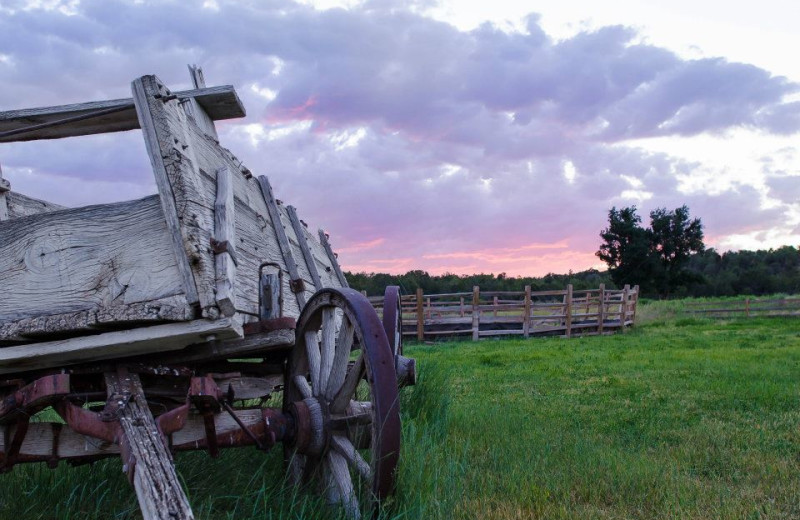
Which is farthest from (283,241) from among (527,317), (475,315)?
(527,317)

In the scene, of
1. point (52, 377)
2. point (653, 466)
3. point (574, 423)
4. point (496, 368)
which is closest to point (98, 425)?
point (52, 377)

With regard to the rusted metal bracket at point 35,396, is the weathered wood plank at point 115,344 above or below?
above

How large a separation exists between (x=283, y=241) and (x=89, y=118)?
1216mm

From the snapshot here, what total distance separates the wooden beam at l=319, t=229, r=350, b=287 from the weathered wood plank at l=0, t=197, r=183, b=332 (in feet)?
10.7

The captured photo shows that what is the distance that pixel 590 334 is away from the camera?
20.3 meters

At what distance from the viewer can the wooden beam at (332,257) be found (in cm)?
576

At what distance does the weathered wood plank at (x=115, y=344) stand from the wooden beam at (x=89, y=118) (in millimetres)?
1077

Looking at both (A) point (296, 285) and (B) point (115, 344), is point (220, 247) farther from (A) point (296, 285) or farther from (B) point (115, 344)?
(A) point (296, 285)

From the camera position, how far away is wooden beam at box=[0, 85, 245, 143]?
294cm

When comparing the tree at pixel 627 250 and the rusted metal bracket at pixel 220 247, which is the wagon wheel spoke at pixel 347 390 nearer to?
the rusted metal bracket at pixel 220 247

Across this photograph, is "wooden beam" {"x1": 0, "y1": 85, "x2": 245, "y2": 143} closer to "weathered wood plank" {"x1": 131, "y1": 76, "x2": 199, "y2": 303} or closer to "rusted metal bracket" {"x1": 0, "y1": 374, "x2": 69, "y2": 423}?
"weathered wood plank" {"x1": 131, "y1": 76, "x2": 199, "y2": 303}

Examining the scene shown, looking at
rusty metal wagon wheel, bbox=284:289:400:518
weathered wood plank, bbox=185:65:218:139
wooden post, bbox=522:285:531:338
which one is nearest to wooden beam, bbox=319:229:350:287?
weathered wood plank, bbox=185:65:218:139

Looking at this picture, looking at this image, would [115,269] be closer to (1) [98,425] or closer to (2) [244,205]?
(1) [98,425]

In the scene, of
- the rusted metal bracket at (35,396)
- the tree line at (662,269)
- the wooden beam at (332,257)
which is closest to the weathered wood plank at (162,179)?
the rusted metal bracket at (35,396)
